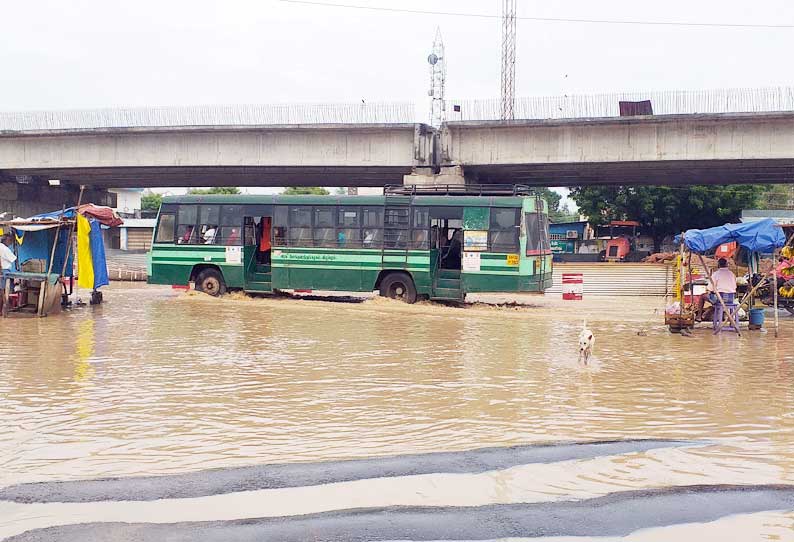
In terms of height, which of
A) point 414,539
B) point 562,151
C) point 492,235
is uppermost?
point 562,151

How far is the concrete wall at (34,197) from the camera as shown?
35344 mm

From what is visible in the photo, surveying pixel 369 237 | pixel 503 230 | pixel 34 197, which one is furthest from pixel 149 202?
pixel 503 230

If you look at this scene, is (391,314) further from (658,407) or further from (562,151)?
(562,151)

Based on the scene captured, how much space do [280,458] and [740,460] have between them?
3566mm

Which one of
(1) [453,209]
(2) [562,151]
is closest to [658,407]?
(1) [453,209]

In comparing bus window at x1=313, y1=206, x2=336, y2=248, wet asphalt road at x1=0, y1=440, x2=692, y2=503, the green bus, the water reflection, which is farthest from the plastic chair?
bus window at x1=313, y1=206, x2=336, y2=248

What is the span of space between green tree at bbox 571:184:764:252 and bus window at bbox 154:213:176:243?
2775cm

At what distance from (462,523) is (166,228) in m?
18.2

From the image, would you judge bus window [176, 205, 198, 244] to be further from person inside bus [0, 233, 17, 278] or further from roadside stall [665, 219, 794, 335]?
roadside stall [665, 219, 794, 335]

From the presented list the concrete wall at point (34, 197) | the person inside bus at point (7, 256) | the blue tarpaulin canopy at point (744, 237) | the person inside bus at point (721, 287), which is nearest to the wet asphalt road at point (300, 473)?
the blue tarpaulin canopy at point (744, 237)

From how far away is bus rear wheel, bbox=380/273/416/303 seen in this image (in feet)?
65.2

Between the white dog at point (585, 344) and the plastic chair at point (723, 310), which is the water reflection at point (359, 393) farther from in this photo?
the plastic chair at point (723, 310)

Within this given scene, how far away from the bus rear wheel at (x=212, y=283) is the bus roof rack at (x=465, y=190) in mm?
4927

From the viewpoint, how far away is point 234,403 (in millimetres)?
8422
